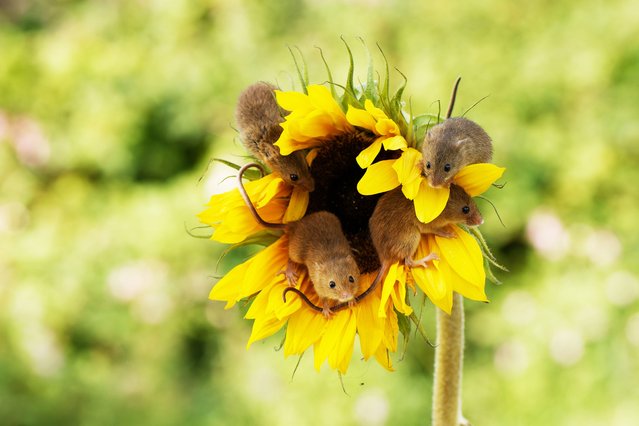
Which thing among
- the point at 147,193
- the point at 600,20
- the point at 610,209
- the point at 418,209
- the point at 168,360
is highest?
the point at 418,209

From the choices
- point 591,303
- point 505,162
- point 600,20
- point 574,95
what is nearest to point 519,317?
point 591,303

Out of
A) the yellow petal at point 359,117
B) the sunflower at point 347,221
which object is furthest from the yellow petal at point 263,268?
the yellow petal at point 359,117

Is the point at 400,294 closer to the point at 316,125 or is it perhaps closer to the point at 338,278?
the point at 338,278

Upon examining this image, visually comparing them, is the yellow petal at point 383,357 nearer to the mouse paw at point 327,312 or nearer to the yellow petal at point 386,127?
the mouse paw at point 327,312

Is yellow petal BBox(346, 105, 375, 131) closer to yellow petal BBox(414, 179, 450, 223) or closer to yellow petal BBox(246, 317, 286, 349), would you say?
yellow petal BBox(414, 179, 450, 223)

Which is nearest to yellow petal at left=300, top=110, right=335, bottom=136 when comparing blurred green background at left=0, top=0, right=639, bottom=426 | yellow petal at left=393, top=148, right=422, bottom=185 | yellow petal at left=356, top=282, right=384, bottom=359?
yellow petal at left=393, top=148, right=422, bottom=185

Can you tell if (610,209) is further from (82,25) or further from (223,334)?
(82,25)

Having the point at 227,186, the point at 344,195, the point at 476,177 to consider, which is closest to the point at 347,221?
the point at 344,195

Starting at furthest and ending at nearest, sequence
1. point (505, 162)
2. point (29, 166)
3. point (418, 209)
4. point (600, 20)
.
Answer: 1. point (29, 166)
2. point (600, 20)
3. point (505, 162)
4. point (418, 209)
